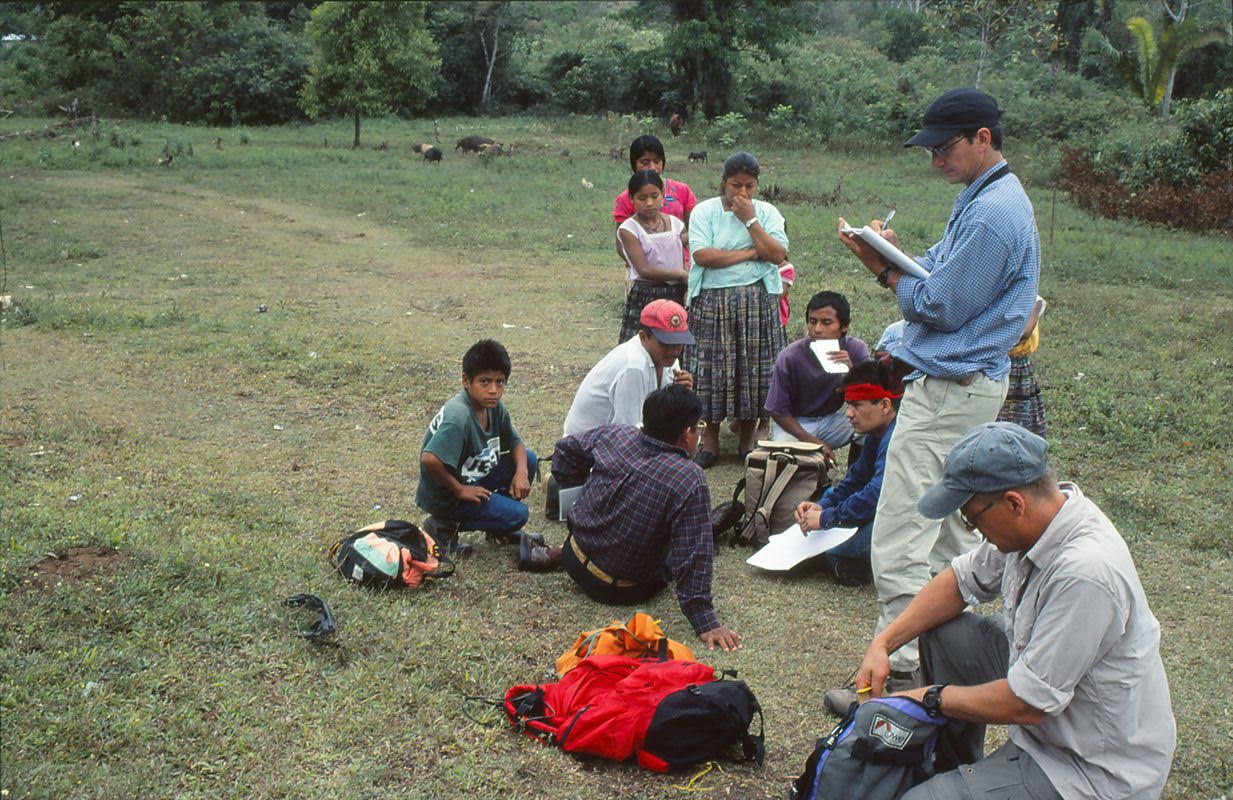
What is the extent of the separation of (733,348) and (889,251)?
252 centimetres

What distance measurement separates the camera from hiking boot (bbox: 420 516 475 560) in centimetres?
503

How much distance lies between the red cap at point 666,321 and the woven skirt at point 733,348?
897mm

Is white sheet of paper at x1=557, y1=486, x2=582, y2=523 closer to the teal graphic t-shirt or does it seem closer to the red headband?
the teal graphic t-shirt

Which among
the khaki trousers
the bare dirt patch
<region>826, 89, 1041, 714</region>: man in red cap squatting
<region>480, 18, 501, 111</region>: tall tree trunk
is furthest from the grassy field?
<region>480, 18, 501, 111</region>: tall tree trunk

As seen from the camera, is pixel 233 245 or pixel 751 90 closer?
pixel 233 245

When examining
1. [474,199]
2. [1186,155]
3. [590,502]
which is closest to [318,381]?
[590,502]

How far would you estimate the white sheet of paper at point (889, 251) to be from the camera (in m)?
3.84

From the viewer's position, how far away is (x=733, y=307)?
20.6 feet

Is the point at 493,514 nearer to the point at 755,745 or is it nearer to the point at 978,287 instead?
the point at 755,745

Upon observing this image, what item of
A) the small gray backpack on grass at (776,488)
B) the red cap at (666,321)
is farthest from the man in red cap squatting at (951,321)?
the red cap at (666,321)

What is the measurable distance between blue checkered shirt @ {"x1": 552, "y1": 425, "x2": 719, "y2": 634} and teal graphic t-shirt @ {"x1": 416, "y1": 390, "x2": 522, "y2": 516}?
64cm

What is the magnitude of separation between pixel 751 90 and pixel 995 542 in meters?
31.0

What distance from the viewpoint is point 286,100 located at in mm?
31219

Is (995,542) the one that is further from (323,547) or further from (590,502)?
(323,547)
